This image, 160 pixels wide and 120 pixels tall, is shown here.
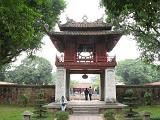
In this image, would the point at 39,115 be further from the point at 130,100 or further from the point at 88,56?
the point at 88,56

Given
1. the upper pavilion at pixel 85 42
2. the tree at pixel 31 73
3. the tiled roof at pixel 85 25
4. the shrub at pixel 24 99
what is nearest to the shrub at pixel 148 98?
the upper pavilion at pixel 85 42

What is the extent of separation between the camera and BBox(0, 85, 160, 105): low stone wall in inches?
1288

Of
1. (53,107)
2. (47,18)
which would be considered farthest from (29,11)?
(47,18)

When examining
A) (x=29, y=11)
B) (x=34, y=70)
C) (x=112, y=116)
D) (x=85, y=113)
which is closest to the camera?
(x=29, y=11)

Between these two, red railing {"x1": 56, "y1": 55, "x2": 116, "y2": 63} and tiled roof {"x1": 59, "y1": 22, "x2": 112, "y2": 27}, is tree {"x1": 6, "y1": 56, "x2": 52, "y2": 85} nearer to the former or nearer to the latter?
tiled roof {"x1": 59, "y1": 22, "x2": 112, "y2": 27}

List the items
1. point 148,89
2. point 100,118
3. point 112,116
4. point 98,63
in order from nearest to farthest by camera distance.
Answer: point 112,116 < point 100,118 < point 98,63 < point 148,89

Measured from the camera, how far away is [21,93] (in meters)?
33.1

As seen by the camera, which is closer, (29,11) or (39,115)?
(29,11)

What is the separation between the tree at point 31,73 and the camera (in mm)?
61375

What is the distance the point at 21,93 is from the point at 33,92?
114cm

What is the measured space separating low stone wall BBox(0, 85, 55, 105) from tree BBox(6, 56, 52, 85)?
90.6 feet

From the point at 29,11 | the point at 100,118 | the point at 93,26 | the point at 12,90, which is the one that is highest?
the point at 93,26

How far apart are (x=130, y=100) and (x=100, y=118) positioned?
2.25m

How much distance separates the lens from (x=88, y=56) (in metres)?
28.2
